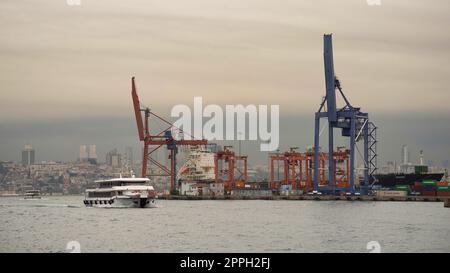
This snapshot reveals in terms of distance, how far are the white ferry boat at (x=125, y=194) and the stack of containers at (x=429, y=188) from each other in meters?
71.5

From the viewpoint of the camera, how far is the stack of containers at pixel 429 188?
510ft

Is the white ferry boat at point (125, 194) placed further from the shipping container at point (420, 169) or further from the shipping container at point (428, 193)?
the shipping container at point (420, 169)

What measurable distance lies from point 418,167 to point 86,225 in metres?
121

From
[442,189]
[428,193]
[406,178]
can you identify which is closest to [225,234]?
[442,189]

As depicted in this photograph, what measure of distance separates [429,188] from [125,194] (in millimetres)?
77766

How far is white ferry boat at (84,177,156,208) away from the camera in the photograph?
93125 millimetres

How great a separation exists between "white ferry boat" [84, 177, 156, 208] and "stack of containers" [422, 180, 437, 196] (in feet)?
234

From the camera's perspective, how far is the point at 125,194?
94.0 m

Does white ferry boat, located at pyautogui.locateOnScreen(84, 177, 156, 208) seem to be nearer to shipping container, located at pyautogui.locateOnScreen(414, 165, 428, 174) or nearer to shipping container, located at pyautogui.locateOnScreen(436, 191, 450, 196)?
shipping container, located at pyautogui.locateOnScreen(436, 191, 450, 196)

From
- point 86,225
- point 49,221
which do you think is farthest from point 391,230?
point 49,221

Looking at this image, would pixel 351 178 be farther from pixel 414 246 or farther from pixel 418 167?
pixel 414 246

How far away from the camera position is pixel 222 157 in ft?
573

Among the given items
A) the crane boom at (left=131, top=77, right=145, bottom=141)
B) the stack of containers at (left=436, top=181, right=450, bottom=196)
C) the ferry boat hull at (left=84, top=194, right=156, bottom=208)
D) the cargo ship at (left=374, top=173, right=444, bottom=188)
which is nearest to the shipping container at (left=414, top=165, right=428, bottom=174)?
the cargo ship at (left=374, top=173, right=444, bottom=188)

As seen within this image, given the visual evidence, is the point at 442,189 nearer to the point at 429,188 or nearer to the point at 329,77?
the point at 429,188
